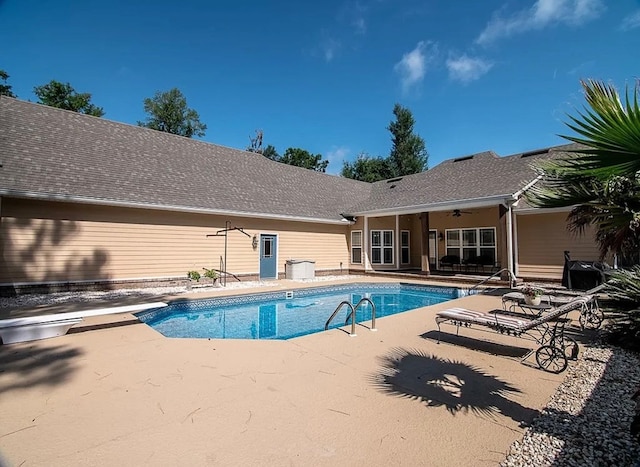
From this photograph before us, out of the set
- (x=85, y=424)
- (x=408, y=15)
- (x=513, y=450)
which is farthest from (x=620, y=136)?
(x=408, y=15)

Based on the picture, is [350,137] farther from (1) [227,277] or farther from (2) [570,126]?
(2) [570,126]

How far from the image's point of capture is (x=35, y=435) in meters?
2.89

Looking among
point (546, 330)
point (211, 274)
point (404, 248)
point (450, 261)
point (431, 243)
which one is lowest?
point (546, 330)

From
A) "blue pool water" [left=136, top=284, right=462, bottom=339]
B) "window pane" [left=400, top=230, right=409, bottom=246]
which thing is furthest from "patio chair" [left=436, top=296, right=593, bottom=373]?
"window pane" [left=400, top=230, right=409, bottom=246]

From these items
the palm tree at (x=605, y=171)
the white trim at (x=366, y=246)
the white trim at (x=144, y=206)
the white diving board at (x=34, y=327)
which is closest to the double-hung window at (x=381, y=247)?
the white trim at (x=366, y=246)

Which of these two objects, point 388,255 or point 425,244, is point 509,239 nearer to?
point 425,244

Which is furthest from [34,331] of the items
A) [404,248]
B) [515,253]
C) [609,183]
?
[404,248]

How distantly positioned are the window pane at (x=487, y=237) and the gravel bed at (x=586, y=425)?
38.9 feet

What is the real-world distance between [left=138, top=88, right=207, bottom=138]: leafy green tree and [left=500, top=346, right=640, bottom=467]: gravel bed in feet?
129

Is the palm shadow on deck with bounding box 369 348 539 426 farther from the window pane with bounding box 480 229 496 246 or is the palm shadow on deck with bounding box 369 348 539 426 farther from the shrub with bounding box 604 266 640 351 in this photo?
the window pane with bounding box 480 229 496 246

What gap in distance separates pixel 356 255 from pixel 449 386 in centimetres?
1450

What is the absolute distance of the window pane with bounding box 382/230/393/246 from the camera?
1836cm

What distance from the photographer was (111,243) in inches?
439

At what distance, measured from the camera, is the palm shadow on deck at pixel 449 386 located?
3.38 meters
